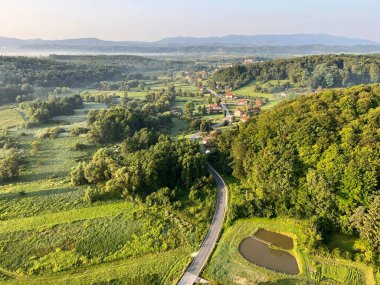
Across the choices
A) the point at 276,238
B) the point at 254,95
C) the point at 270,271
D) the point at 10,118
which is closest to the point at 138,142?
the point at 276,238

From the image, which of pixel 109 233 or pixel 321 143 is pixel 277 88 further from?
pixel 109 233

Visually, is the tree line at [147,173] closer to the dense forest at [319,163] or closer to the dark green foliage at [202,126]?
the dense forest at [319,163]

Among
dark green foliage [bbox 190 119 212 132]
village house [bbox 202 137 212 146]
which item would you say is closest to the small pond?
village house [bbox 202 137 212 146]

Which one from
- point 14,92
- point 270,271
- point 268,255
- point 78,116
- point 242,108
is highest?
point 14,92

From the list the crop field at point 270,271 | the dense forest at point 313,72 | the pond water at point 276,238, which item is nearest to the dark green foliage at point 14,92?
the dense forest at point 313,72

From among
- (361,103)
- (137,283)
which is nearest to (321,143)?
(361,103)

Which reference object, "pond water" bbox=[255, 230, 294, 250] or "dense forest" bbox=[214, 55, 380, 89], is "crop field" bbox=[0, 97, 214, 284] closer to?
"pond water" bbox=[255, 230, 294, 250]

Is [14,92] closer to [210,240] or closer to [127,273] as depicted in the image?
[127,273]
